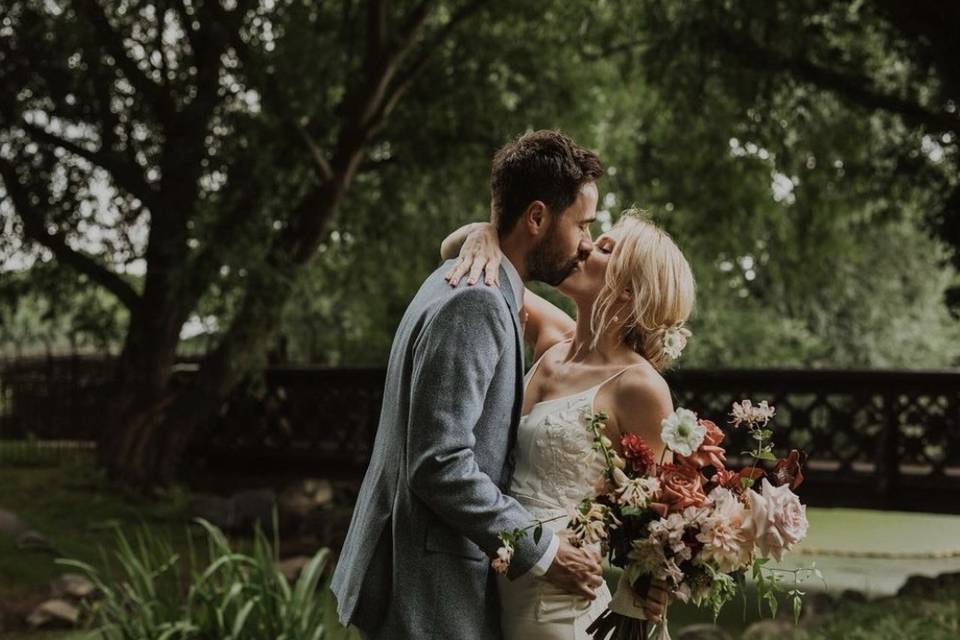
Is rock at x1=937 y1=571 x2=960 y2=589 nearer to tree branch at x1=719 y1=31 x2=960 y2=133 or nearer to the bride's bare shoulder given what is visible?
tree branch at x1=719 y1=31 x2=960 y2=133

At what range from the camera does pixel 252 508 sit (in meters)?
13.9

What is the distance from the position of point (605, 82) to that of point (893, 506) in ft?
19.8

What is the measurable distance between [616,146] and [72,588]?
8.33m

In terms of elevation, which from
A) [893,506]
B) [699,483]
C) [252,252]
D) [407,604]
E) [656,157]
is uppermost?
[656,157]

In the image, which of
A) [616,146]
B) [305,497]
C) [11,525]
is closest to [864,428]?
[616,146]

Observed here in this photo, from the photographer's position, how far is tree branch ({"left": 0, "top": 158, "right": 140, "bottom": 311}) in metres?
12.1

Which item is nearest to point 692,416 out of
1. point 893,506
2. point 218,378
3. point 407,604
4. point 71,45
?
point 407,604

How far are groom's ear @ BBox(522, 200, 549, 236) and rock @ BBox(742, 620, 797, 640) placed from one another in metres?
5.95

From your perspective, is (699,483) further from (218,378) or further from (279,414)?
(279,414)

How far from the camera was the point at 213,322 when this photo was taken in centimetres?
1373

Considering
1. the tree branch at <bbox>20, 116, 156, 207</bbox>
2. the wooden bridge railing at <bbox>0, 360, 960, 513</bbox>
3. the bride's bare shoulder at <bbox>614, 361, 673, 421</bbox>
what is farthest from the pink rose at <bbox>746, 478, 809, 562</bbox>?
the tree branch at <bbox>20, 116, 156, 207</bbox>

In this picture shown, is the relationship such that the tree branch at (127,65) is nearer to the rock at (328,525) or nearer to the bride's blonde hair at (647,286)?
the rock at (328,525)

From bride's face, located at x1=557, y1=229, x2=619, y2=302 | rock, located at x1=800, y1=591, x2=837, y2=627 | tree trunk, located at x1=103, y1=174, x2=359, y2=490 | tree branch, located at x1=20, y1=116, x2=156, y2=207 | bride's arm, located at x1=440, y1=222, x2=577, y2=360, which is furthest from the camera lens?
tree trunk, located at x1=103, y1=174, x2=359, y2=490

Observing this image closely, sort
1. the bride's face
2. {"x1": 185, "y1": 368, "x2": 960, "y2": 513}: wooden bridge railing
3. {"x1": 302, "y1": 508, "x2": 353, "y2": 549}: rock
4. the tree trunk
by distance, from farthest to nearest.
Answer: {"x1": 302, "y1": 508, "x2": 353, "y2": 549}: rock → the tree trunk → {"x1": 185, "y1": 368, "x2": 960, "y2": 513}: wooden bridge railing → the bride's face
